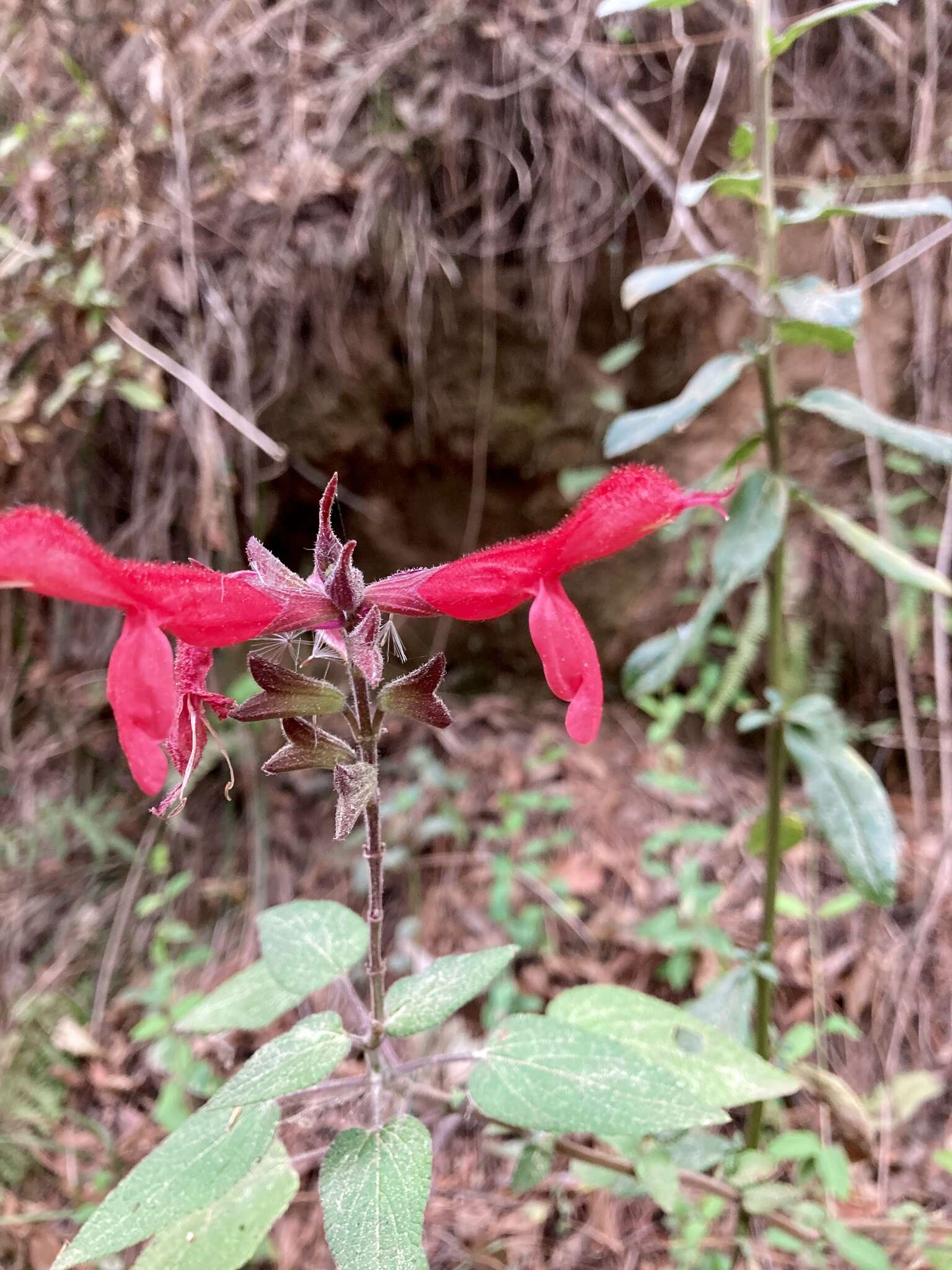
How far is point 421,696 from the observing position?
65 centimetres

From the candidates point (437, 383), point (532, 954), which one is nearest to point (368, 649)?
point (532, 954)

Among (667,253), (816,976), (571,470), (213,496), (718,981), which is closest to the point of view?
(718,981)

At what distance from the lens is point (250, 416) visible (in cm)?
189

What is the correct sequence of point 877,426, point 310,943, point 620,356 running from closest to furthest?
point 310,943, point 877,426, point 620,356

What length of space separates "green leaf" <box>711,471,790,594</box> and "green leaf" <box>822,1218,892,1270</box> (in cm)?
74

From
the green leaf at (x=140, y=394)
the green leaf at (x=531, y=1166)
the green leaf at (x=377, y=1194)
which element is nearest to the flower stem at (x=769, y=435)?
the green leaf at (x=531, y=1166)

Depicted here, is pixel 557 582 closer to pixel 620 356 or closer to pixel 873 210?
pixel 873 210

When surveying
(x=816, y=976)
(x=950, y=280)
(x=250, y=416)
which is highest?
(x=950, y=280)

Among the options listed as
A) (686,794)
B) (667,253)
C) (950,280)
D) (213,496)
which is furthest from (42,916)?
(950,280)

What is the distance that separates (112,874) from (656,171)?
2.07m

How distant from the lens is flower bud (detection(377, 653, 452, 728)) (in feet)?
2.11

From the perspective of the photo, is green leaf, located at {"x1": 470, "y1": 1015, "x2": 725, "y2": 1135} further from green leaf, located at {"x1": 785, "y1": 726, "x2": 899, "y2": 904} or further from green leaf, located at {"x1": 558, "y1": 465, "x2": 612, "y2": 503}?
green leaf, located at {"x1": 558, "y1": 465, "x2": 612, "y2": 503}

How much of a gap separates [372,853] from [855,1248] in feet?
2.47

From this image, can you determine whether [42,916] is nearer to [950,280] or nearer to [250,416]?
[250,416]
